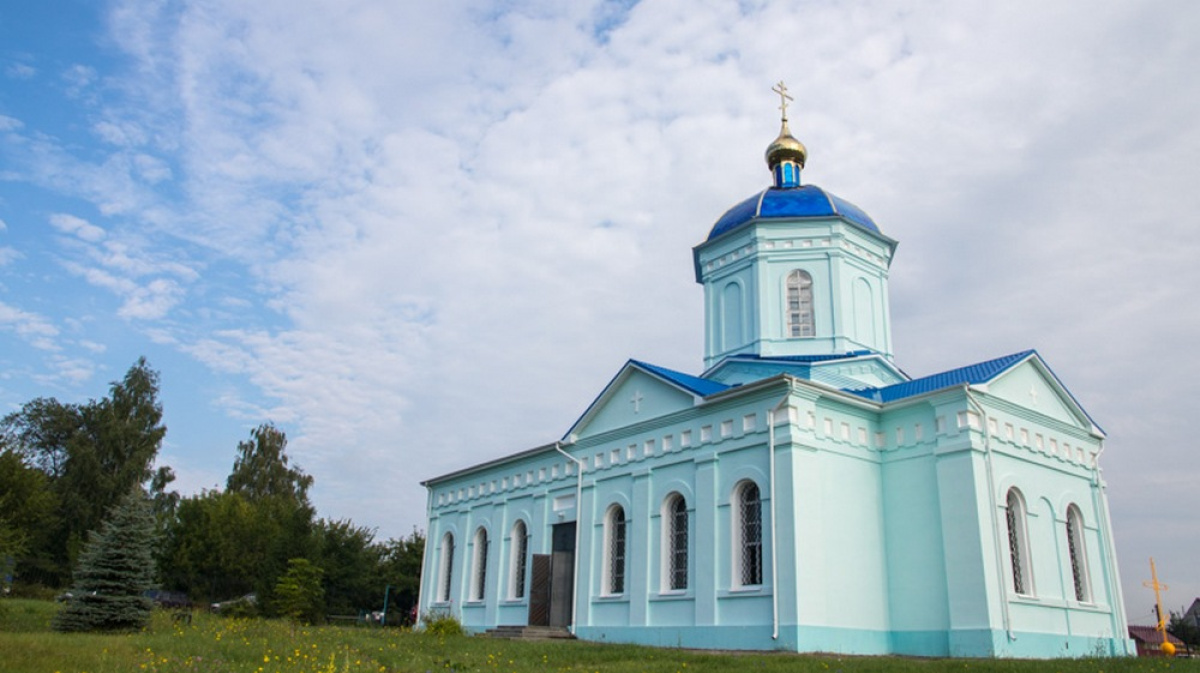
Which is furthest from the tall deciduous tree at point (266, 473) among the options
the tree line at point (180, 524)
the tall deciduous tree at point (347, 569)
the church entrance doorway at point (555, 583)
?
the church entrance doorway at point (555, 583)

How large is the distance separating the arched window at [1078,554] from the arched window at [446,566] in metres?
17.1

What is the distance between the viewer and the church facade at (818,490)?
50.5ft

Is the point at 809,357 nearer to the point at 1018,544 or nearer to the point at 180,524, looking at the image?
the point at 1018,544

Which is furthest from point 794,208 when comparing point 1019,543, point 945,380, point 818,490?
point 1019,543

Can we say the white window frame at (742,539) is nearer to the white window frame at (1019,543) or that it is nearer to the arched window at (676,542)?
the arched window at (676,542)

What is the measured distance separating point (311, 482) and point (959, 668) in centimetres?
4772

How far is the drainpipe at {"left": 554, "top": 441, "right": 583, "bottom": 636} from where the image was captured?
2005 cm

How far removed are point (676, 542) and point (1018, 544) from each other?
263 inches

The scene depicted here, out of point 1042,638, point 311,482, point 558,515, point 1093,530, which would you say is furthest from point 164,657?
point 311,482

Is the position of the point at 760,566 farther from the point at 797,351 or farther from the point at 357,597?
the point at 357,597

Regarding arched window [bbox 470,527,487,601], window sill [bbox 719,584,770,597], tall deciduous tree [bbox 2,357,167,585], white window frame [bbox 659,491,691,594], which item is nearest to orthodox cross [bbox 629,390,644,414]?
white window frame [bbox 659,491,691,594]

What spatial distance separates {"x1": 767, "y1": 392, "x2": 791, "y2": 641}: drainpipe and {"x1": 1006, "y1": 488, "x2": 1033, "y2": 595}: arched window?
4287 millimetres

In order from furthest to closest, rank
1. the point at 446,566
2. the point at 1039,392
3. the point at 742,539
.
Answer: the point at 446,566 < the point at 1039,392 < the point at 742,539

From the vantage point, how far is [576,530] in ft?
69.1
